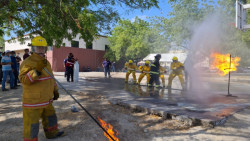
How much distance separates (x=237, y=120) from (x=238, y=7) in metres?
7.88

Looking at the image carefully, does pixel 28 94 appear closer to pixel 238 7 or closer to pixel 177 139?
pixel 177 139

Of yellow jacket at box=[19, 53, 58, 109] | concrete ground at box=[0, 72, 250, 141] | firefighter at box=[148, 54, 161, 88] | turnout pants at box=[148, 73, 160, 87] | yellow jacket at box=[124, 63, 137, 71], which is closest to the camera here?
yellow jacket at box=[19, 53, 58, 109]

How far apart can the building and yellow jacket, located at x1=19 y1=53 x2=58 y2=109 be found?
2069 cm

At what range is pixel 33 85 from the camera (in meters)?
2.62

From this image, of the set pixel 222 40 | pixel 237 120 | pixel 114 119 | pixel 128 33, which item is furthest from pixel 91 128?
pixel 128 33

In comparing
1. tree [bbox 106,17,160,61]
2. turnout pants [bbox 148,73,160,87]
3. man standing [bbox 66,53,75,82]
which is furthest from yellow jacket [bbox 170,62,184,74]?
tree [bbox 106,17,160,61]

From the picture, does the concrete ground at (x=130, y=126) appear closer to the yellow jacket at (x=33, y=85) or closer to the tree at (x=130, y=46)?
the yellow jacket at (x=33, y=85)

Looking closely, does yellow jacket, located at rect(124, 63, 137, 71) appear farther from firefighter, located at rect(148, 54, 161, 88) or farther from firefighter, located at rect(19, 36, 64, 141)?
firefighter, located at rect(19, 36, 64, 141)

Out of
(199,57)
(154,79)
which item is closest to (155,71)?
(154,79)

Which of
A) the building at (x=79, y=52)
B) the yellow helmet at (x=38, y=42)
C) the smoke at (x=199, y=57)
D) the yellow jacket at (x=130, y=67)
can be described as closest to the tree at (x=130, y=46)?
the building at (x=79, y=52)

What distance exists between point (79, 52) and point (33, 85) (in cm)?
2483

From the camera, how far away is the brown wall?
23484mm

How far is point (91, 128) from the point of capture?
367 cm

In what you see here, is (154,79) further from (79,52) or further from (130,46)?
(79,52)
